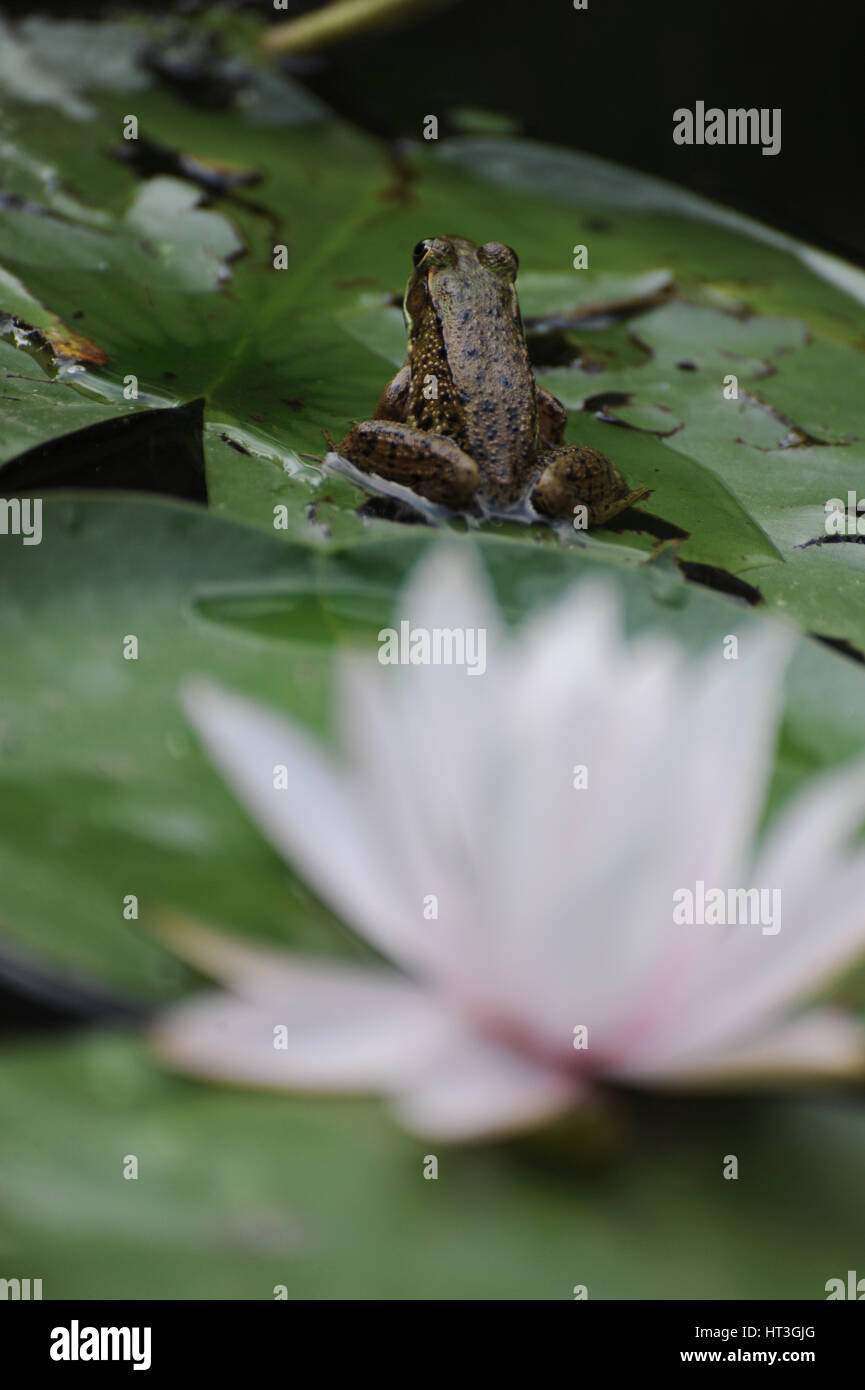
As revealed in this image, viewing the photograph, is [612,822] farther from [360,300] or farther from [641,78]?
[641,78]

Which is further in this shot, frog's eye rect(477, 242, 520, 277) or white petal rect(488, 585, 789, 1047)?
frog's eye rect(477, 242, 520, 277)

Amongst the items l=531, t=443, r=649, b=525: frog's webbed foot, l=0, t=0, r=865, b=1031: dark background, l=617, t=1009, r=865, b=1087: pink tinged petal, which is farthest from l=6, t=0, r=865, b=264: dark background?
l=617, t=1009, r=865, b=1087: pink tinged petal

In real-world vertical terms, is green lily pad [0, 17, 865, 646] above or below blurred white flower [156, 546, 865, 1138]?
above

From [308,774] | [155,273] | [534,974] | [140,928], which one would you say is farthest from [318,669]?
[155,273]

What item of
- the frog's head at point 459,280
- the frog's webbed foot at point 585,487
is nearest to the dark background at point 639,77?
the frog's head at point 459,280

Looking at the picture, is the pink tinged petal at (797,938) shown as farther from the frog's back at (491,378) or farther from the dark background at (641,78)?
the dark background at (641,78)

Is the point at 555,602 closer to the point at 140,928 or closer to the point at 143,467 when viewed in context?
the point at 140,928

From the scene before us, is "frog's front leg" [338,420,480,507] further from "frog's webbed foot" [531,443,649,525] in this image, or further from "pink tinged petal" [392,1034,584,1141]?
"pink tinged petal" [392,1034,584,1141]
